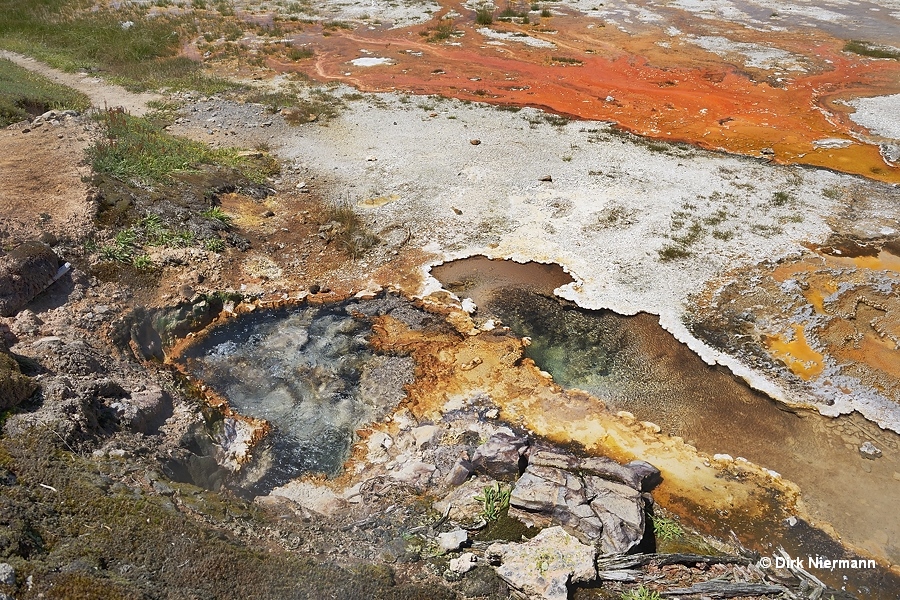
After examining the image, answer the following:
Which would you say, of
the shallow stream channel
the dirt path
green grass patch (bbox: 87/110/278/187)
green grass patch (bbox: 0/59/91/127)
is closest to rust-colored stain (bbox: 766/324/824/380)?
the shallow stream channel

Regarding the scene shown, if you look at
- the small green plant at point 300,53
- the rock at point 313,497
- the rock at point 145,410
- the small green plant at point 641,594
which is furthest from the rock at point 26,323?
the small green plant at point 300,53

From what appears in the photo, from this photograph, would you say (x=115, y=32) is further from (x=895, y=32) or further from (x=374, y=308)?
(x=895, y=32)

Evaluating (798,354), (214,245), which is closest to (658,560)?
(798,354)

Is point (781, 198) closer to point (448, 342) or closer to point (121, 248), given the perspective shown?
point (448, 342)

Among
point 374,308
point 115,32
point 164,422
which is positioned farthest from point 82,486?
point 115,32

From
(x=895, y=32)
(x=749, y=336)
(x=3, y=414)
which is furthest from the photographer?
(x=895, y=32)

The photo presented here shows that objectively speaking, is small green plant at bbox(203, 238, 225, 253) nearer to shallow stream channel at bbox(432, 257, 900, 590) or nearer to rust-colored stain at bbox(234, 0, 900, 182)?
shallow stream channel at bbox(432, 257, 900, 590)
